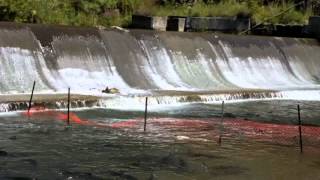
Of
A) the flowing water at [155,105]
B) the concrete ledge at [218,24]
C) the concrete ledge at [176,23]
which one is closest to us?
the flowing water at [155,105]

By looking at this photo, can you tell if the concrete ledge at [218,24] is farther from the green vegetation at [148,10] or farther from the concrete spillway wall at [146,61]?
the concrete spillway wall at [146,61]

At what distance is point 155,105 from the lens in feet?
41.4

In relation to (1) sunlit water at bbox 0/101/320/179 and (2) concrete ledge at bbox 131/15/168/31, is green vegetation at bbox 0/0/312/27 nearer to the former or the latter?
(2) concrete ledge at bbox 131/15/168/31

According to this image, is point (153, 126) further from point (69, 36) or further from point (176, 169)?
point (69, 36)

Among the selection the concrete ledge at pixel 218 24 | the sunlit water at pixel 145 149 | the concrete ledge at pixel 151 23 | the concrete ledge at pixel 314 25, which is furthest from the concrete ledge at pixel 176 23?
the sunlit water at pixel 145 149

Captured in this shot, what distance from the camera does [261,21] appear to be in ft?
72.9

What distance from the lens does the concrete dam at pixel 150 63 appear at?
45.1ft

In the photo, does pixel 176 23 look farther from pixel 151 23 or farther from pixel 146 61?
pixel 146 61

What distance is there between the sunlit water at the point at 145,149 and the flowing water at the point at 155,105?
2 centimetres

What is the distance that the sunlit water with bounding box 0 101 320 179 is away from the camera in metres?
7.06

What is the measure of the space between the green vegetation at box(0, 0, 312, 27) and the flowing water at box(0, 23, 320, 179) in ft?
7.96

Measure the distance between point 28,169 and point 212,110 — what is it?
236 inches

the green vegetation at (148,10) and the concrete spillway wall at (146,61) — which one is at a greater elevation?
the green vegetation at (148,10)

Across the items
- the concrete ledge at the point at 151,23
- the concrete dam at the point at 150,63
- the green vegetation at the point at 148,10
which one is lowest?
the concrete dam at the point at 150,63
